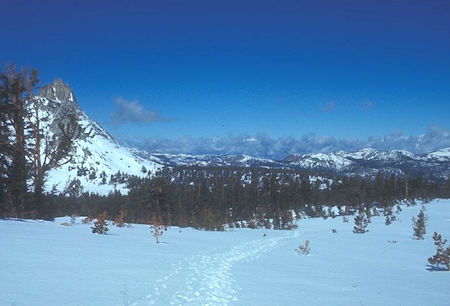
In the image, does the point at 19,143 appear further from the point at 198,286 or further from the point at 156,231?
the point at 198,286

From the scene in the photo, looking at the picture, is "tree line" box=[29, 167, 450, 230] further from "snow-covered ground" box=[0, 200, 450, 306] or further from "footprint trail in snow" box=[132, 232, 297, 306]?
"footprint trail in snow" box=[132, 232, 297, 306]

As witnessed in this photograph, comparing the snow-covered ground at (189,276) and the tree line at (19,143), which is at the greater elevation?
the tree line at (19,143)

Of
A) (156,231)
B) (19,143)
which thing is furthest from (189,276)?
(19,143)

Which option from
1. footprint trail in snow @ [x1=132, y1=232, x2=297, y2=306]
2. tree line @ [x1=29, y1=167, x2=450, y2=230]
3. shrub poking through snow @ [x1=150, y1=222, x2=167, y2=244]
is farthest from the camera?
tree line @ [x1=29, y1=167, x2=450, y2=230]

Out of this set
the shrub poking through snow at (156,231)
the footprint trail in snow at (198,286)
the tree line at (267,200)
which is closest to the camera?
the footprint trail in snow at (198,286)

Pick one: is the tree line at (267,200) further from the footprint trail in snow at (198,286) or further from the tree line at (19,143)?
the footprint trail in snow at (198,286)

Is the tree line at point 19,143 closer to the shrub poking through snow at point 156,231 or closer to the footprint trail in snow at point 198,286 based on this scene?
the shrub poking through snow at point 156,231

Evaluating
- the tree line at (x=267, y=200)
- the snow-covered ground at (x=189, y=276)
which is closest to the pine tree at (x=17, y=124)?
the snow-covered ground at (x=189, y=276)

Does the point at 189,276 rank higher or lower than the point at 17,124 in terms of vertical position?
lower

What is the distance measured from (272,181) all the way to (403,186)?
30.2 m

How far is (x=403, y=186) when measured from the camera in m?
71.1

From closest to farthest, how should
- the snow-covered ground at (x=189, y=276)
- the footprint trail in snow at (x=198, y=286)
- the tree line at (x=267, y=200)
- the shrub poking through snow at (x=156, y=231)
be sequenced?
the snow-covered ground at (x=189, y=276) < the footprint trail in snow at (x=198, y=286) < the shrub poking through snow at (x=156, y=231) < the tree line at (x=267, y=200)

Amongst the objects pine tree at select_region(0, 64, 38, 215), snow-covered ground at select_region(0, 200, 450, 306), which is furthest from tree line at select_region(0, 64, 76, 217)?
snow-covered ground at select_region(0, 200, 450, 306)

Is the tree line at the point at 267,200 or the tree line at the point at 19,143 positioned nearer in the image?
the tree line at the point at 19,143
